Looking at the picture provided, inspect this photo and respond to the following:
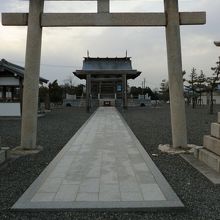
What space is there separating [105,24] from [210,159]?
15.9 ft

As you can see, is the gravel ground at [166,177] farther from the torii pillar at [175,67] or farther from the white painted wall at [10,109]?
the white painted wall at [10,109]

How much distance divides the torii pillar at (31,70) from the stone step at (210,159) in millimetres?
4853

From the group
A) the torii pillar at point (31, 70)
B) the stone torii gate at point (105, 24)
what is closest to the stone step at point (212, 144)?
the stone torii gate at point (105, 24)

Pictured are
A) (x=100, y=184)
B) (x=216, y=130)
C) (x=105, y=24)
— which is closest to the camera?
(x=100, y=184)

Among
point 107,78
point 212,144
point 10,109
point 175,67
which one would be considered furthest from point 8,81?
point 107,78

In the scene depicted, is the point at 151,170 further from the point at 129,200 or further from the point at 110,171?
the point at 129,200

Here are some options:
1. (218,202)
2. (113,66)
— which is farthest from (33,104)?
(113,66)

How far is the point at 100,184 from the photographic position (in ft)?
22.0

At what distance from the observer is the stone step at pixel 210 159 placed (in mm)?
7609

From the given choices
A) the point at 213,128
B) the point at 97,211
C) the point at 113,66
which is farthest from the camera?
the point at 113,66

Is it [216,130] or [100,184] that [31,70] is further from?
[216,130]

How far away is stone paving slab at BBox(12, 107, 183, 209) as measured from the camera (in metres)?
5.54

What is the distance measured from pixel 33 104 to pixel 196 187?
591 cm

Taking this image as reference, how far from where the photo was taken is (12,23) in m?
10.8
